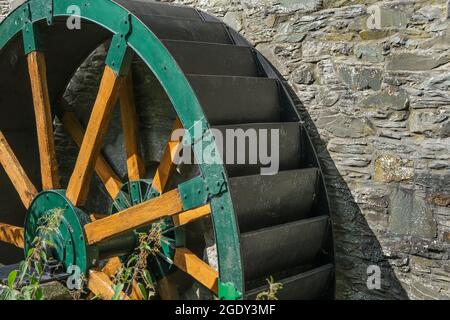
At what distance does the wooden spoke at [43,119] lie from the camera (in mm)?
3467

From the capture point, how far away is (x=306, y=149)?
314cm

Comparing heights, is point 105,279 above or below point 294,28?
below

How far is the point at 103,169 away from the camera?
4.04 meters

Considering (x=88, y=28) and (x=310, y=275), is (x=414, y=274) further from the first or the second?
(x=88, y=28)

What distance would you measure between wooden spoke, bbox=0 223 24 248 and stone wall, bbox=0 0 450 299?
2.02m

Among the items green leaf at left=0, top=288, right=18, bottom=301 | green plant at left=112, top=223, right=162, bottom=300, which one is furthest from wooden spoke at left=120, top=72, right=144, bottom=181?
green leaf at left=0, top=288, right=18, bottom=301

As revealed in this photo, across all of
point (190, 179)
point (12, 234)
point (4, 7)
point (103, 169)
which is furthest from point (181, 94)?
point (4, 7)

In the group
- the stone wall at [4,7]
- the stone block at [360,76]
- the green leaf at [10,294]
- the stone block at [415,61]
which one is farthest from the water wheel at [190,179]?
the stone wall at [4,7]

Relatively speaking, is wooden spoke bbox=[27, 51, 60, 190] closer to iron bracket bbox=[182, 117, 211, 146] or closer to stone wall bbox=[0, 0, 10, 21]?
iron bracket bbox=[182, 117, 211, 146]

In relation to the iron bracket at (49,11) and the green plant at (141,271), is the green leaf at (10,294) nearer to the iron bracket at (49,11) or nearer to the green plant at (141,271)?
the green plant at (141,271)

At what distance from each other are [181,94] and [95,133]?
28.5 inches

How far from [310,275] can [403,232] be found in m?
0.50
